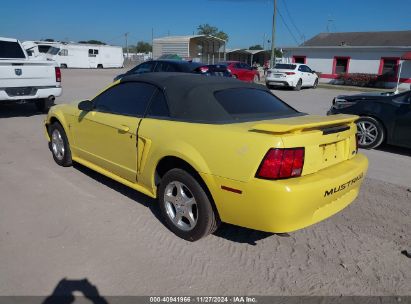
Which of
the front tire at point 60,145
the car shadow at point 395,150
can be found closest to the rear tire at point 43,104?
the front tire at point 60,145

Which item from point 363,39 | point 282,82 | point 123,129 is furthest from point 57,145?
point 363,39

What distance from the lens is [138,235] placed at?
3643 mm

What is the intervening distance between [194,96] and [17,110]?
910cm

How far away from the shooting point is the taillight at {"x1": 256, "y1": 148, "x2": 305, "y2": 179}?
9.42 ft

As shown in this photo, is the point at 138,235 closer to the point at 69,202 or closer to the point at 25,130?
the point at 69,202

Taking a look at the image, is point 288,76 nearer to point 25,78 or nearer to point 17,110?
point 17,110

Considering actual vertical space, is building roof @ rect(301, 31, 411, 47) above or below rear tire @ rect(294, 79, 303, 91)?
above

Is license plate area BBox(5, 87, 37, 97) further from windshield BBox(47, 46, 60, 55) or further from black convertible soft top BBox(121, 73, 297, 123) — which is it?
windshield BBox(47, 46, 60, 55)

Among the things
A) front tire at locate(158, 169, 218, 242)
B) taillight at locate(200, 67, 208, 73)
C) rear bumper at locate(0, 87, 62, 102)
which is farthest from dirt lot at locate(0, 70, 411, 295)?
taillight at locate(200, 67, 208, 73)

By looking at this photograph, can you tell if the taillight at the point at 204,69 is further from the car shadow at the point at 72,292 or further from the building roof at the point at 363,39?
the building roof at the point at 363,39

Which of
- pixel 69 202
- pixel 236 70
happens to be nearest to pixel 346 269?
pixel 69 202

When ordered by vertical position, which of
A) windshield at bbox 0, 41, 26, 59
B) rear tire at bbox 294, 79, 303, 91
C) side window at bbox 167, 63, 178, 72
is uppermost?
windshield at bbox 0, 41, 26, 59

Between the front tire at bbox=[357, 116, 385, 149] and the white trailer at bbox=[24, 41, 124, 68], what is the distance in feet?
117

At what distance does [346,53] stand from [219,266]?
3287cm
